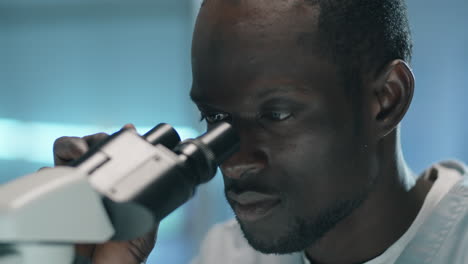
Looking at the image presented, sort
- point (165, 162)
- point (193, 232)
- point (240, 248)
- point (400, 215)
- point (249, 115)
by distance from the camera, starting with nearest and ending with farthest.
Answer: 1. point (165, 162)
2. point (249, 115)
3. point (400, 215)
4. point (240, 248)
5. point (193, 232)

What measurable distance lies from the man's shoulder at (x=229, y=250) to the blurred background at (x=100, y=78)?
1.30 metres

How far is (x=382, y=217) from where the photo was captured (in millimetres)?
962

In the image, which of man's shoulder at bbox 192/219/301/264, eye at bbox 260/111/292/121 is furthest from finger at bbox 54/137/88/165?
man's shoulder at bbox 192/219/301/264

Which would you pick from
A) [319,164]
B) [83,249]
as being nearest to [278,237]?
[319,164]

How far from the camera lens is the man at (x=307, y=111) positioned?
0.81m

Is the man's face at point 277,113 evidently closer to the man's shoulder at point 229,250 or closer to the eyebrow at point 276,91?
the eyebrow at point 276,91

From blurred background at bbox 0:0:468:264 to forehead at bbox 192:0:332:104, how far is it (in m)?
1.75

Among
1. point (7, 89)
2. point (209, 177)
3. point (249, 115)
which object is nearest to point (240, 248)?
point (249, 115)

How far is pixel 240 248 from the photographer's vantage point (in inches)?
46.9

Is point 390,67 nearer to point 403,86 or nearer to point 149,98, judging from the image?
point 403,86

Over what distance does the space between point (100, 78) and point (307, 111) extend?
2.06m

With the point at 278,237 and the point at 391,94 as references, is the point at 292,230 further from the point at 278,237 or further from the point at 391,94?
the point at 391,94

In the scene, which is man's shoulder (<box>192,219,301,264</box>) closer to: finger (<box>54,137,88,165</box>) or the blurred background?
finger (<box>54,137,88,165</box>)

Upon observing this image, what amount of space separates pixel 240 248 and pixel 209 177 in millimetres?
639
